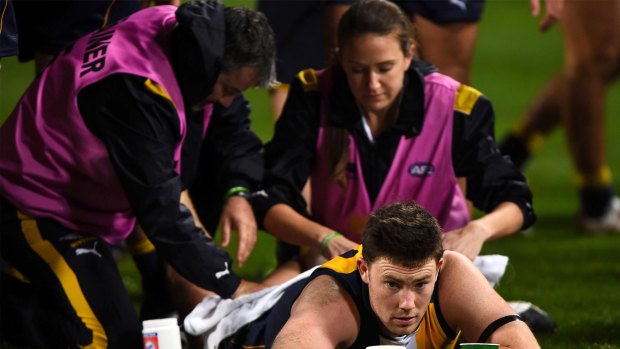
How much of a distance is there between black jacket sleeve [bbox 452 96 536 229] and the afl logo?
0.12 metres

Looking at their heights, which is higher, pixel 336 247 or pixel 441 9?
pixel 441 9

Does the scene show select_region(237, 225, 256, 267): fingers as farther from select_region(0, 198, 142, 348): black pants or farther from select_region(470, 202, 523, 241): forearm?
select_region(470, 202, 523, 241): forearm

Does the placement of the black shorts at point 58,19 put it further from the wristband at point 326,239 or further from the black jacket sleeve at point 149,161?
the wristband at point 326,239

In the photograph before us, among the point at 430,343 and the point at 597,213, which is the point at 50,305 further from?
the point at 597,213

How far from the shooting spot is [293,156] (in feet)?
19.2

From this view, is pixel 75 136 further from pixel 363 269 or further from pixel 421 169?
pixel 421 169

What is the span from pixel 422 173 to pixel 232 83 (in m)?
1.08

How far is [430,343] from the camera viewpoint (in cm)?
473

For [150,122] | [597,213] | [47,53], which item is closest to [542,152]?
[597,213]

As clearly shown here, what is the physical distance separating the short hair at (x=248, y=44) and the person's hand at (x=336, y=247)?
2.31 feet

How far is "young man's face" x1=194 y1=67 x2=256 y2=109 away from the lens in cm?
517

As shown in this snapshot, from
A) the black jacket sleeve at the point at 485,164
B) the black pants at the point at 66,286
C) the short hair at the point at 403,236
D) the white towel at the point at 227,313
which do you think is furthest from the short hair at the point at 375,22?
the black pants at the point at 66,286

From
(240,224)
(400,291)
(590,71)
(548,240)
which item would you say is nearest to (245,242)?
(240,224)

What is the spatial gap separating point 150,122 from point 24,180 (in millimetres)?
698
